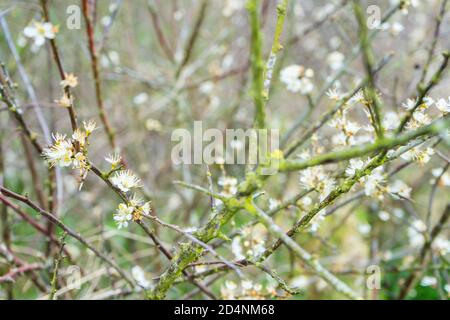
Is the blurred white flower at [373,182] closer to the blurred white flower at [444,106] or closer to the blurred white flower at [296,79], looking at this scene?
the blurred white flower at [444,106]

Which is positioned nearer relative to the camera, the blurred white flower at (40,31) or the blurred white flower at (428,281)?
the blurred white flower at (40,31)

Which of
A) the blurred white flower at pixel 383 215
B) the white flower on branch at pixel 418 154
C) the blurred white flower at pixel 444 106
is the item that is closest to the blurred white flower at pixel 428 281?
the blurred white flower at pixel 383 215

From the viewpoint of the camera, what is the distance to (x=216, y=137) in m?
2.89

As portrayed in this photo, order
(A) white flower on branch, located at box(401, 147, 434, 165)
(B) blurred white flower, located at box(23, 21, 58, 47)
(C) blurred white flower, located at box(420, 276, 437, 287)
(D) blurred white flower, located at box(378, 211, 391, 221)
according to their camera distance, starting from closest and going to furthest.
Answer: (A) white flower on branch, located at box(401, 147, 434, 165), (B) blurred white flower, located at box(23, 21, 58, 47), (C) blurred white flower, located at box(420, 276, 437, 287), (D) blurred white flower, located at box(378, 211, 391, 221)

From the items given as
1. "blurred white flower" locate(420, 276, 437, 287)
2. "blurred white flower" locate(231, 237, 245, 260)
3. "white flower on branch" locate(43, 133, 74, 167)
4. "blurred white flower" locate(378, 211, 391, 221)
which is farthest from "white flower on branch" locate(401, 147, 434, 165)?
"blurred white flower" locate(378, 211, 391, 221)

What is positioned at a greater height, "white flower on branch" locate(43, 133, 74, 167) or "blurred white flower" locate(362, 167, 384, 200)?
"blurred white flower" locate(362, 167, 384, 200)

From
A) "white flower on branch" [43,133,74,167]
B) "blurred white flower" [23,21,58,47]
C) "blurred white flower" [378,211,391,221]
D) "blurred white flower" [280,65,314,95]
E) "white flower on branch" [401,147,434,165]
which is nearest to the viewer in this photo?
"white flower on branch" [43,133,74,167]

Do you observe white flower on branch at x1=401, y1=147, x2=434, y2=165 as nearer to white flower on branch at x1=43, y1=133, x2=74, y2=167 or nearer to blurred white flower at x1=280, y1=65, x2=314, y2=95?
blurred white flower at x1=280, y1=65, x2=314, y2=95

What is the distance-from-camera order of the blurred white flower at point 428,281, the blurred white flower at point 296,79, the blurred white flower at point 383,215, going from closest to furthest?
1. the blurred white flower at point 296,79
2. the blurred white flower at point 428,281
3. the blurred white flower at point 383,215

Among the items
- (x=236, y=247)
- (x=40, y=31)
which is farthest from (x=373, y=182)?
(x=40, y=31)

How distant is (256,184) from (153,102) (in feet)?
8.56

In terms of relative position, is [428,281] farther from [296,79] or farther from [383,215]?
[296,79]

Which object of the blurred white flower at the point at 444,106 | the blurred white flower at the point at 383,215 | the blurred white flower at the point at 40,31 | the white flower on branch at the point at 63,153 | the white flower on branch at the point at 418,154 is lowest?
the white flower on branch at the point at 63,153
